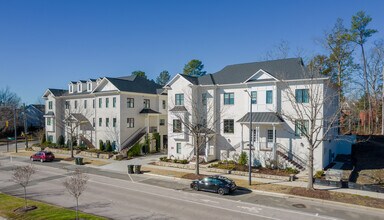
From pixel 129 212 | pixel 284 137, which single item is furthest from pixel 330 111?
pixel 129 212

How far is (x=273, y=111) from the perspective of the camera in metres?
29.8

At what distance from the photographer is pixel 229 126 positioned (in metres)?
33.2

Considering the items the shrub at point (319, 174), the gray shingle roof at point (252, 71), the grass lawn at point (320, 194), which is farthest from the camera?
the gray shingle roof at point (252, 71)

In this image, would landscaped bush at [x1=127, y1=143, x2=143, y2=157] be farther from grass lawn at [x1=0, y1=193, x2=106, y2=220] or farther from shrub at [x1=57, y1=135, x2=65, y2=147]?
grass lawn at [x1=0, y1=193, x2=106, y2=220]

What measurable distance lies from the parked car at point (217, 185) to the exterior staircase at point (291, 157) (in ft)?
31.1

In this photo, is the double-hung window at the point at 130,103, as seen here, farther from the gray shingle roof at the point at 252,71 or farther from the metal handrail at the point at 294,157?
the metal handrail at the point at 294,157

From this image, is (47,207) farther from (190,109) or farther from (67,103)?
(67,103)

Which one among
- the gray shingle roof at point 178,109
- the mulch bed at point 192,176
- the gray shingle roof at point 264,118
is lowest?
the mulch bed at point 192,176

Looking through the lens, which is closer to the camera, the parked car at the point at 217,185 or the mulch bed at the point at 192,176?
the parked car at the point at 217,185

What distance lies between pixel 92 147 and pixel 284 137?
31485 mm

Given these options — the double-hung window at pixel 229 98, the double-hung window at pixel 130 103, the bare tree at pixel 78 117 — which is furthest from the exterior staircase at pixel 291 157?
the bare tree at pixel 78 117

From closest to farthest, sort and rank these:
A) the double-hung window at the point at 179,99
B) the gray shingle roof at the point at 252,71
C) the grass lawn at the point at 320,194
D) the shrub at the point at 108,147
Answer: the grass lawn at the point at 320,194 < the gray shingle roof at the point at 252,71 < the double-hung window at the point at 179,99 < the shrub at the point at 108,147

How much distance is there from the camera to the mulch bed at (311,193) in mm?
19750

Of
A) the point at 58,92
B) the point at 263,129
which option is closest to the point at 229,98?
the point at 263,129
